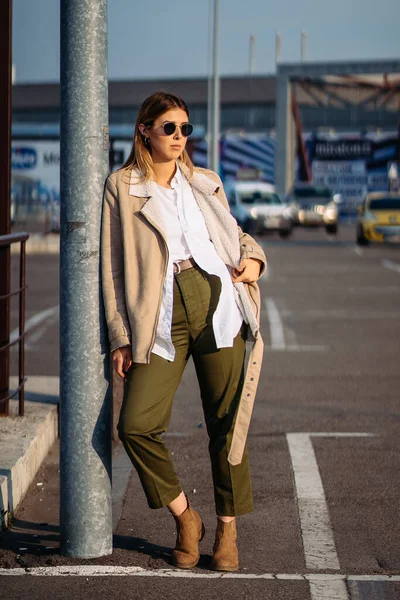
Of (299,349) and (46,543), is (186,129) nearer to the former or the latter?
(46,543)

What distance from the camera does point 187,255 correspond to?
4660 millimetres

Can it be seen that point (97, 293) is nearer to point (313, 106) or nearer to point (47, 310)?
point (47, 310)

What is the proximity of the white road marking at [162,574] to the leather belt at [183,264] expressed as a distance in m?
1.18

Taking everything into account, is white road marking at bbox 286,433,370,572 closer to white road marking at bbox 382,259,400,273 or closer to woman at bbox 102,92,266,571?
woman at bbox 102,92,266,571

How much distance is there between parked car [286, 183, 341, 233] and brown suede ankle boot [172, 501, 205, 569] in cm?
4006

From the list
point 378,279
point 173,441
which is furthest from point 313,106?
point 173,441

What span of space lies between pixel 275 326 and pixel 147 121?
950 cm

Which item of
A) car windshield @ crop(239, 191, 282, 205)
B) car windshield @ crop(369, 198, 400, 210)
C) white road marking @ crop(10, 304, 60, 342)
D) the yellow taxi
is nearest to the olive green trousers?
white road marking @ crop(10, 304, 60, 342)

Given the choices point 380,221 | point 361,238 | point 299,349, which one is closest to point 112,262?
point 299,349

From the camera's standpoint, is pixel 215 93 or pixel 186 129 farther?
pixel 215 93

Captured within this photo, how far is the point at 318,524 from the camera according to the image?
562 centimetres

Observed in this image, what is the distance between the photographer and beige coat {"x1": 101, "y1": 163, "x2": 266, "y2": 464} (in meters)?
4.59

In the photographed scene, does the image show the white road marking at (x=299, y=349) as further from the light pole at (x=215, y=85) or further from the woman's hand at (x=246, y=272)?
the light pole at (x=215, y=85)

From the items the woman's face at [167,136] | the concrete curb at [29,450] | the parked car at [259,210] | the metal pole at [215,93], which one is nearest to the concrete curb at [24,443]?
the concrete curb at [29,450]
